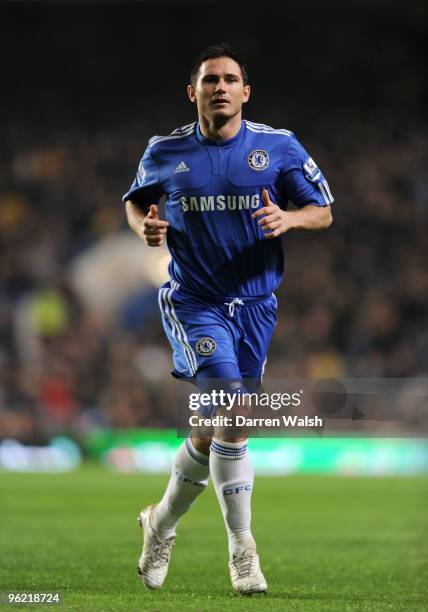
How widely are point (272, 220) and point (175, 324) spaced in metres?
0.86

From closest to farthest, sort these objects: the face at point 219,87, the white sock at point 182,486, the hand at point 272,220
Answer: the hand at point 272,220 → the face at point 219,87 → the white sock at point 182,486

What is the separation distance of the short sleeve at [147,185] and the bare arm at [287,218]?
1.91 ft

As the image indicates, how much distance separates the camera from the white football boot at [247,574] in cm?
539

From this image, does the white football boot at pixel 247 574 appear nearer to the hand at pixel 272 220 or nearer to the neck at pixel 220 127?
the hand at pixel 272 220

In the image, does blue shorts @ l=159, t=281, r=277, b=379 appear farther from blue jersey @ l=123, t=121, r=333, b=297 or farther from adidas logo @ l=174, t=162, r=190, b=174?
adidas logo @ l=174, t=162, r=190, b=174

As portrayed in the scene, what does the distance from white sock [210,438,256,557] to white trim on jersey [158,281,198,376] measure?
0.39m

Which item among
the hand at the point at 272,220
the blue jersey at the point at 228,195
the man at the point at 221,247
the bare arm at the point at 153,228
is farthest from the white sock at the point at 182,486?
the hand at the point at 272,220

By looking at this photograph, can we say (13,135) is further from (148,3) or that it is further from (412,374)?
(412,374)

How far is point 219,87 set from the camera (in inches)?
217

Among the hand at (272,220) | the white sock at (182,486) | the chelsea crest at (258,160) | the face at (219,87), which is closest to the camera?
the hand at (272,220)

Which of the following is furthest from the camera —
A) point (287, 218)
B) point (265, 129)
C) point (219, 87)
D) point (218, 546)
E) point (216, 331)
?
point (218, 546)

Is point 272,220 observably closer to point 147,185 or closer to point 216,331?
point 216,331

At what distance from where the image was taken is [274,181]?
18.7 ft

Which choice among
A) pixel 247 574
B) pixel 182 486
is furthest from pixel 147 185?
pixel 247 574
